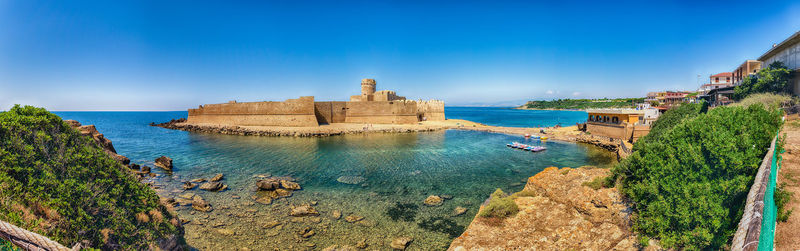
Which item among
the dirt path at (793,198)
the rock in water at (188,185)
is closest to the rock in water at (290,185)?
the rock in water at (188,185)

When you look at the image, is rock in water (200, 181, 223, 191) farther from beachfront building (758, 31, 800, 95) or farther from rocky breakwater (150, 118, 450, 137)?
beachfront building (758, 31, 800, 95)

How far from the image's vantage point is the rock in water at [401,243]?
24.9ft

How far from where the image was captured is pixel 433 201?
10.8 metres

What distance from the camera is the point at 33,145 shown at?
4418mm

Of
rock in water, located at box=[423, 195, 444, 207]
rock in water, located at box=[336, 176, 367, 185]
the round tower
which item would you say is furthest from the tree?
the round tower

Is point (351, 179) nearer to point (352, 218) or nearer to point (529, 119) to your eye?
point (352, 218)

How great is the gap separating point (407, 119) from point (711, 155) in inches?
1484

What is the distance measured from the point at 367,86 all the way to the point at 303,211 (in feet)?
118

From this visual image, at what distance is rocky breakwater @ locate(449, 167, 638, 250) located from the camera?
5969 millimetres

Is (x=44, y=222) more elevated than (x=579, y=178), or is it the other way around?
(x=44, y=222)

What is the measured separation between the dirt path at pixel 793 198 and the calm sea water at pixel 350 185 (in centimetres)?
585

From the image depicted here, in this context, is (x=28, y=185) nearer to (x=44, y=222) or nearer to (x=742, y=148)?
(x=44, y=222)

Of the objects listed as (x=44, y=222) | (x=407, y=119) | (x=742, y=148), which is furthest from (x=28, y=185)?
(x=407, y=119)

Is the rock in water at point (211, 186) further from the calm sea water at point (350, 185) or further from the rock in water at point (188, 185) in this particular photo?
the rock in water at point (188, 185)
